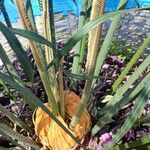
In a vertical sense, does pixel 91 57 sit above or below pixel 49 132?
above

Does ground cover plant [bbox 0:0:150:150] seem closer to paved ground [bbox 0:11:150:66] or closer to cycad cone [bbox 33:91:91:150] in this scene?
cycad cone [bbox 33:91:91:150]

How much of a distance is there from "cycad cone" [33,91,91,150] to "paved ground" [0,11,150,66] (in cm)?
81

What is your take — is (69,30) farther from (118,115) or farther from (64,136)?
(64,136)

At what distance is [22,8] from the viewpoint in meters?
1.14

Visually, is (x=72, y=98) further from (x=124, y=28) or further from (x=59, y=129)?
(x=124, y=28)

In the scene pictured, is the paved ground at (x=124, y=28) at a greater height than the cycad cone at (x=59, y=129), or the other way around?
the cycad cone at (x=59, y=129)

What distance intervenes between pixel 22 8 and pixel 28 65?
28cm

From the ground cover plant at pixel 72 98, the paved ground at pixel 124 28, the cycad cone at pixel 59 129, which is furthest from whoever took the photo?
the paved ground at pixel 124 28

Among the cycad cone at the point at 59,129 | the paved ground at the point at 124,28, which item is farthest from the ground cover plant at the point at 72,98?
the paved ground at the point at 124,28

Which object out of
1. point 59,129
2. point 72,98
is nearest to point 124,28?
point 72,98

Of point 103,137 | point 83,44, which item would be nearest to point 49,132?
point 103,137

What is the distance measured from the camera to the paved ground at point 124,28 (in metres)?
2.45

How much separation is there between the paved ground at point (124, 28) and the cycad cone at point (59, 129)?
2.67 ft

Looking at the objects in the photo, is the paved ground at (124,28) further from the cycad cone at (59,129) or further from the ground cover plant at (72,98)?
the cycad cone at (59,129)
